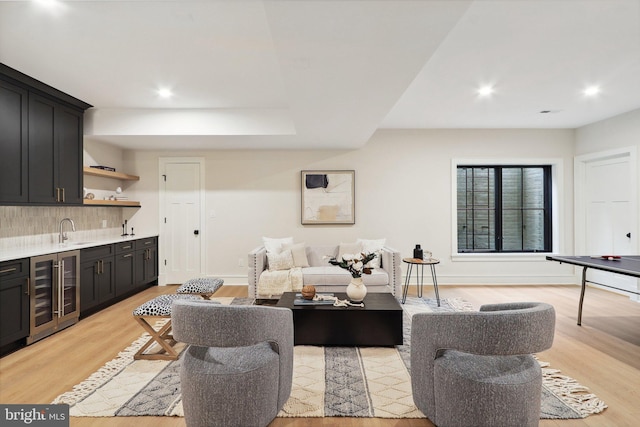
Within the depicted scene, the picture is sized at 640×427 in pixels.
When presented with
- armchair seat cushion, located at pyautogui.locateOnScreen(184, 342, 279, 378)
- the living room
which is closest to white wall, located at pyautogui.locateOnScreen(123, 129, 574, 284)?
the living room

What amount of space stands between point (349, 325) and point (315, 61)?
7.39 ft

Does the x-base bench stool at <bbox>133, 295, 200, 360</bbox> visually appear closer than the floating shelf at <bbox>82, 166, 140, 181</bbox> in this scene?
Yes

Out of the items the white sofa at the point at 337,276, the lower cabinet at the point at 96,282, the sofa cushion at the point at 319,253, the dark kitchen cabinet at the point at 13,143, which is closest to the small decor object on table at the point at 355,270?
the white sofa at the point at 337,276

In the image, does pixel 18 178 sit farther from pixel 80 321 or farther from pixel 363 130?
pixel 363 130

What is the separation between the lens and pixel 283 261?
4.54 metres

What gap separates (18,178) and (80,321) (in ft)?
5.54

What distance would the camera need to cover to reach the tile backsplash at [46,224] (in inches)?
137

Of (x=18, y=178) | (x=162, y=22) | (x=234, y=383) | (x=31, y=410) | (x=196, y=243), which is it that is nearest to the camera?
(x=234, y=383)

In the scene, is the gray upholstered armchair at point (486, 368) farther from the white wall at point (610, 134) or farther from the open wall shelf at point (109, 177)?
the white wall at point (610, 134)

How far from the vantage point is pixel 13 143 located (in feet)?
10.3

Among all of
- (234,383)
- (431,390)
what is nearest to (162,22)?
(234,383)

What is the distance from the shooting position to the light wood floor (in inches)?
78.5

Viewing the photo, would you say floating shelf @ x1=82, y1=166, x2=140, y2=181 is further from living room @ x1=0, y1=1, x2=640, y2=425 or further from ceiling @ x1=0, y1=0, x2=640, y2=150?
ceiling @ x1=0, y1=0, x2=640, y2=150

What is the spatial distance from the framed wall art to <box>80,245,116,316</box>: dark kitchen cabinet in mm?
2822
